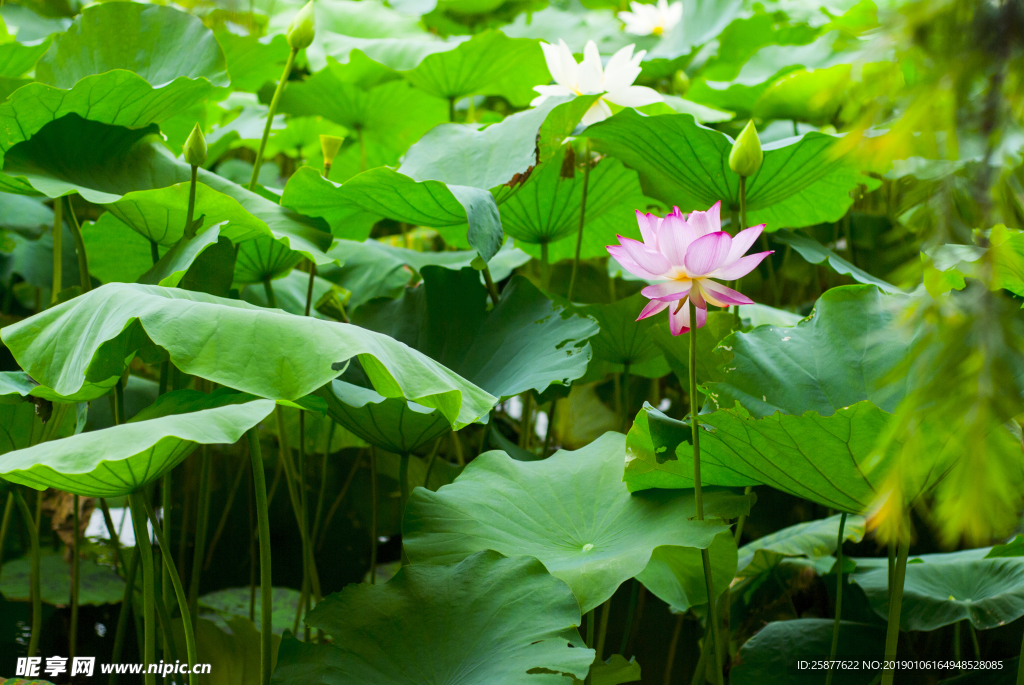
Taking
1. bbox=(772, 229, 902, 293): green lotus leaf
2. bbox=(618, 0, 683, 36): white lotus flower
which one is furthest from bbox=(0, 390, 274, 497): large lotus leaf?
bbox=(618, 0, 683, 36): white lotus flower

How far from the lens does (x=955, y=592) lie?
0.89 m

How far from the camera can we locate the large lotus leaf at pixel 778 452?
2.08 ft

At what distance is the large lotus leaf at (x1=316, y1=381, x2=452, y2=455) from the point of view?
2.67ft

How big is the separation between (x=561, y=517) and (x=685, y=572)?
17 cm

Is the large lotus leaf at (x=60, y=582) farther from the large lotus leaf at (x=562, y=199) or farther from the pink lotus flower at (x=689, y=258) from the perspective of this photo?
the pink lotus flower at (x=689, y=258)

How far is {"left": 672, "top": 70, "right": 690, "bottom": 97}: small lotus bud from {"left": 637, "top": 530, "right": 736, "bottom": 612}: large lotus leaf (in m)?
1.36

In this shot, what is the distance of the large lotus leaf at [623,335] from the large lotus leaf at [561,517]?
0.26 meters

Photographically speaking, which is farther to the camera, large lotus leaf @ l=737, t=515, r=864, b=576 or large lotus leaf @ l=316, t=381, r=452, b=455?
large lotus leaf @ l=737, t=515, r=864, b=576

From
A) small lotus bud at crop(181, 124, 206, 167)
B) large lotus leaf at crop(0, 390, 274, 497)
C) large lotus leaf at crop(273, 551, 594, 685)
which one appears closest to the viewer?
large lotus leaf at crop(0, 390, 274, 497)

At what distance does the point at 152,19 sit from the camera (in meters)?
1.12

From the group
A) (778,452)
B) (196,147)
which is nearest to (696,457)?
(778,452)

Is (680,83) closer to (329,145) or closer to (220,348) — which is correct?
(329,145)

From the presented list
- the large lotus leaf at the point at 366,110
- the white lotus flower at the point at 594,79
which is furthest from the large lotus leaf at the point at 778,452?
the large lotus leaf at the point at 366,110

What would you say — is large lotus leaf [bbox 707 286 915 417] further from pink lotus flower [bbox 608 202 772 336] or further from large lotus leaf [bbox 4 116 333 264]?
large lotus leaf [bbox 4 116 333 264]
